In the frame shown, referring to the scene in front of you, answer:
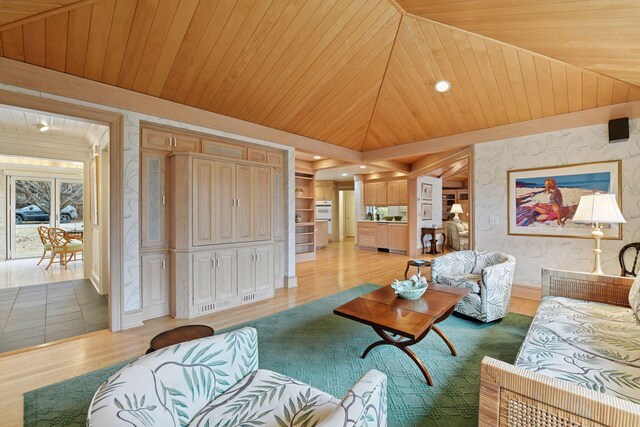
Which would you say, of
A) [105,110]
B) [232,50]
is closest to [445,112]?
[232,50]

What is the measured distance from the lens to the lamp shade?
99.7 inches

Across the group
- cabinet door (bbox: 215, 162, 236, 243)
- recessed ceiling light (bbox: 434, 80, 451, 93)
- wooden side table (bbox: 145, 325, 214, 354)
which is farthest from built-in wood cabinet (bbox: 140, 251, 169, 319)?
recessed ceiling light (bbox: 434, 80, 451, 93)

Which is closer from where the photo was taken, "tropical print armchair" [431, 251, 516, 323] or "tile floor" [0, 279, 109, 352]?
"tile floor" [0, 279, 109, 352]

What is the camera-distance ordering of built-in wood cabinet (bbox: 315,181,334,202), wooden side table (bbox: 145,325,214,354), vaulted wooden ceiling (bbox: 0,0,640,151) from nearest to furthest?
1. wooden side table (bbox: 145,325,214,354)
2. vaulted wooden ceiling (bbox: 0,0,640,151)
3. built-in wood cabinet (bbox: 315,181,334,202)

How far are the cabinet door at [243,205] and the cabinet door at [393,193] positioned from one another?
5.60 metres

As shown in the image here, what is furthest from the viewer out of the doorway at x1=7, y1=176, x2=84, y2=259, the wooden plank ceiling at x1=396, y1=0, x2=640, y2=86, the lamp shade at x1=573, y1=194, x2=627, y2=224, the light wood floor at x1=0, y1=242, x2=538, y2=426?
the doorway at x1=7, y1=176, x2=84, y2=259

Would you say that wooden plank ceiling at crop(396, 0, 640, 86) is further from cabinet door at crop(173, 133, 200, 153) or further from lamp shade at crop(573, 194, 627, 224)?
cabinet door at crop(173, 133, 200, 153)

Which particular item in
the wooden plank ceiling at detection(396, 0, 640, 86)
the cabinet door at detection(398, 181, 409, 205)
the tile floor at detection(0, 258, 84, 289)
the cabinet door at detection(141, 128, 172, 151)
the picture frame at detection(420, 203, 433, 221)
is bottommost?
the tile floor at detection(0, 258, 84, 289)

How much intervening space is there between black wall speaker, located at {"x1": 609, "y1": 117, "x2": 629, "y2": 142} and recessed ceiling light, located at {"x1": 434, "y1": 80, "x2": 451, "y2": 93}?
1911 mm

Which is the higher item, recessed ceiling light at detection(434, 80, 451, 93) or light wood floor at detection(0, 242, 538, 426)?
recessed ceiling light at detection(434, 80, 451, 93)

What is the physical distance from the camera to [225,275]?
3572mm

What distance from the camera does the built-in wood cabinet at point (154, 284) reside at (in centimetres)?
318

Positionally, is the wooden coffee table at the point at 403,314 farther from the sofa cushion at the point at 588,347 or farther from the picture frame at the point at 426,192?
the picture frame at the point at 426,192

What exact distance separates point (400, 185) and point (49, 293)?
801 cm
